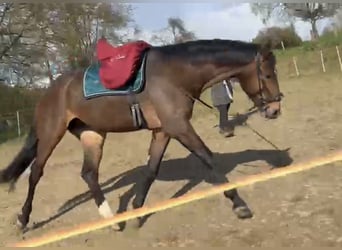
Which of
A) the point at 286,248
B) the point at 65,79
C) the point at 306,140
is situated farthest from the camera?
the point at 306,140

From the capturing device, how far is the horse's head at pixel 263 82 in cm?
496

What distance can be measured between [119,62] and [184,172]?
2.56 metres

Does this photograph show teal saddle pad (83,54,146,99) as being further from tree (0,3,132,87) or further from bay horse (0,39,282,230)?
tree (0,3,132,87)

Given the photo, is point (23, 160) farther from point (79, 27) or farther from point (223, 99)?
point (79, 27)

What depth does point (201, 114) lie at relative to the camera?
14.9 m

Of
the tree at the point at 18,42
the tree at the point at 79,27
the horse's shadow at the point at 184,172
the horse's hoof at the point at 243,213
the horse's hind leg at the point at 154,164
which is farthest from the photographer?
the tree at the point at 18,42

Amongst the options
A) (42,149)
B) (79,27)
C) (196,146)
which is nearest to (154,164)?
(196,146)

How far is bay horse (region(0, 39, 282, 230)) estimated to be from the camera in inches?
196

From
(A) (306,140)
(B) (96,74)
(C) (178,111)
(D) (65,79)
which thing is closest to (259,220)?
(C) (178,111)

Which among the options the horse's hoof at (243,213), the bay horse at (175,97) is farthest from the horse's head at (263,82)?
the horse's hoof at (243,213)

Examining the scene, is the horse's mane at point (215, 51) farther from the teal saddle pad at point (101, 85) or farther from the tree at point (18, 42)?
the tree at point (18, 42)

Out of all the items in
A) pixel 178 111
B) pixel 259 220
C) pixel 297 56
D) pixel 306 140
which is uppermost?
pixel 178 111

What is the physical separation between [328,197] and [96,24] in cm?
1499

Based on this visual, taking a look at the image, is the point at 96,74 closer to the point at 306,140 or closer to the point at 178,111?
the point at 178,111
